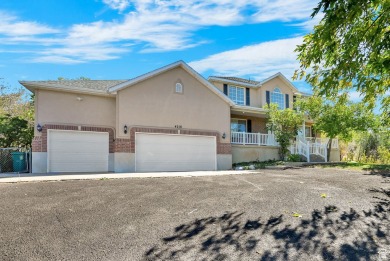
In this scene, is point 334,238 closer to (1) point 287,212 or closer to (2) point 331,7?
(1) point 287,212

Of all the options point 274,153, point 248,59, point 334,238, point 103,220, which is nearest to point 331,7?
point 334,238

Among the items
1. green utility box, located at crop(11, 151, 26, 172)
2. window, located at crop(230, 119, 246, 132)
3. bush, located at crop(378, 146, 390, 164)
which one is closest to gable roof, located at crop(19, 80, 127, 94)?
green utility box, located at crop(11, 151, 26, 172)

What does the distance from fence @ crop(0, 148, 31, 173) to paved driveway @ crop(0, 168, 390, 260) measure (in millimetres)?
6921

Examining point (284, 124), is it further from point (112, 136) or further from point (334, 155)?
point (112, 136)

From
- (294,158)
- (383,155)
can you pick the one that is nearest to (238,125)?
(294,158)

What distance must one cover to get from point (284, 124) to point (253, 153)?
2903mm

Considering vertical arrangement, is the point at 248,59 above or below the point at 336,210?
above

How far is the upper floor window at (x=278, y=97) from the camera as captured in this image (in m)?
23.1

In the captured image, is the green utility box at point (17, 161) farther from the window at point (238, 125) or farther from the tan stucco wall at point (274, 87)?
the tan stucco wall at point (274, 87)

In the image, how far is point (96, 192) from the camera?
7.93m

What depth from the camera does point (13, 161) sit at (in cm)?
1450

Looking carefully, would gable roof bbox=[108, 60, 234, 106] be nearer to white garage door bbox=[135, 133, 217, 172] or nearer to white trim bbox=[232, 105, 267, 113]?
white trim bbox=[232, 105, 267, 113]

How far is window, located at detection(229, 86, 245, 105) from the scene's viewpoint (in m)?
21.7

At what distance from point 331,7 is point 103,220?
19.3ft
